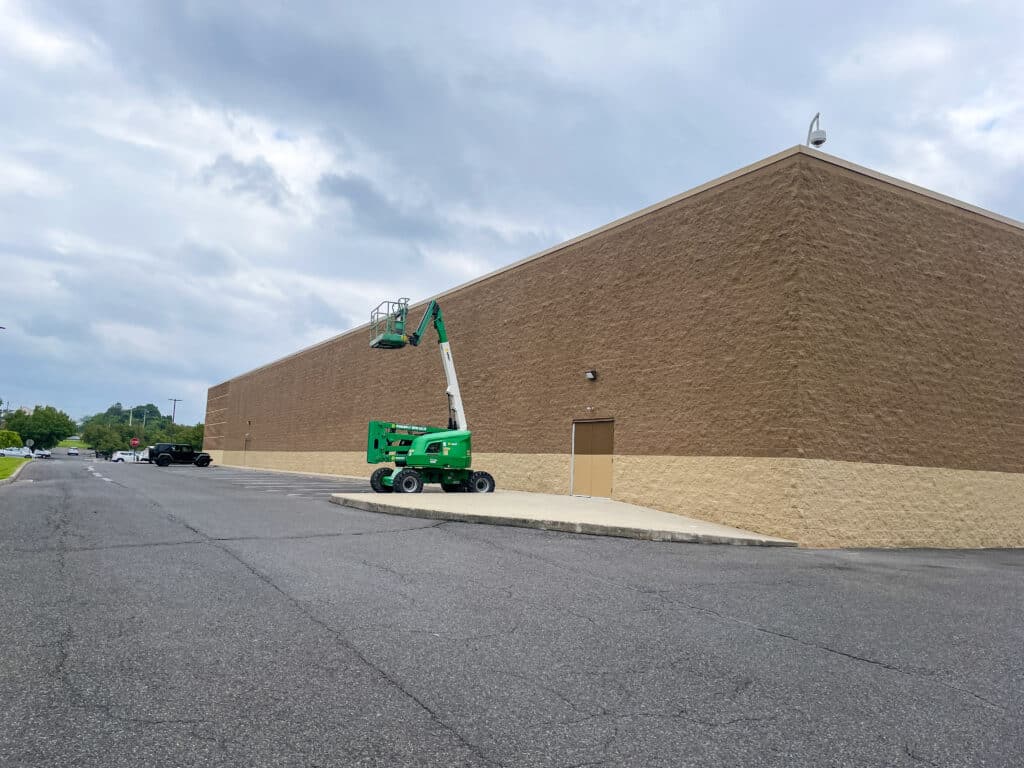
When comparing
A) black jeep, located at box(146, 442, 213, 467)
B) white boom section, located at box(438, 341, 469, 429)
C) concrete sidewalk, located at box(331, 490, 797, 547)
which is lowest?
concrete sidewalk, located at box(331, 490, 797, 547)

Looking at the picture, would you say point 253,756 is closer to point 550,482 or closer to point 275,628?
point 275,628

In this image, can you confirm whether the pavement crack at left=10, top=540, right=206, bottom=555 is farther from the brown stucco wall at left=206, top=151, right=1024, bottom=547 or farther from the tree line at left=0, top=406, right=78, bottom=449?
the tree line at left=0, top=406, right=78, bottom=449

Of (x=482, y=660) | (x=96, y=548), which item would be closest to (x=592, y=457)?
(x=96, y=548)

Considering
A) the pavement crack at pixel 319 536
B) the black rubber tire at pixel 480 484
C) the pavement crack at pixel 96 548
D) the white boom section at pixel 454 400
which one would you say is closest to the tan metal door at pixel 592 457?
the black rubber tire at pixel 480 484

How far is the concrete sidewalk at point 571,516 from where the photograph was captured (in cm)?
1266

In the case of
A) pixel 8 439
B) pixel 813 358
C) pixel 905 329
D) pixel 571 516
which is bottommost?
pixel 571 516

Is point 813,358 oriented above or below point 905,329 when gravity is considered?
below

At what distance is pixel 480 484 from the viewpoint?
67.6 feet

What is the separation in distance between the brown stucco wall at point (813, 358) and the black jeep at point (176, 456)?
43204 mm

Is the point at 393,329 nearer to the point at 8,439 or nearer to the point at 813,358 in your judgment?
the point at 813,358

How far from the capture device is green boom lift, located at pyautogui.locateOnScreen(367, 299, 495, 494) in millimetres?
19172

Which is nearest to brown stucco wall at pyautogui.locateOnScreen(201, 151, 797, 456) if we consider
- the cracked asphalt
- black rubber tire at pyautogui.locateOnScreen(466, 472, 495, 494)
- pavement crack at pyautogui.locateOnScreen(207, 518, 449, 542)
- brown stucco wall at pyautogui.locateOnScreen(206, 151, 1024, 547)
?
brown stucco wall at pyautogui.locateOnScreen(206, 151, 1024, 547)

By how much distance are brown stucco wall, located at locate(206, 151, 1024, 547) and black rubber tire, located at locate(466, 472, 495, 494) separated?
2.51m

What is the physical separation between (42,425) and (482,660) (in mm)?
143139
